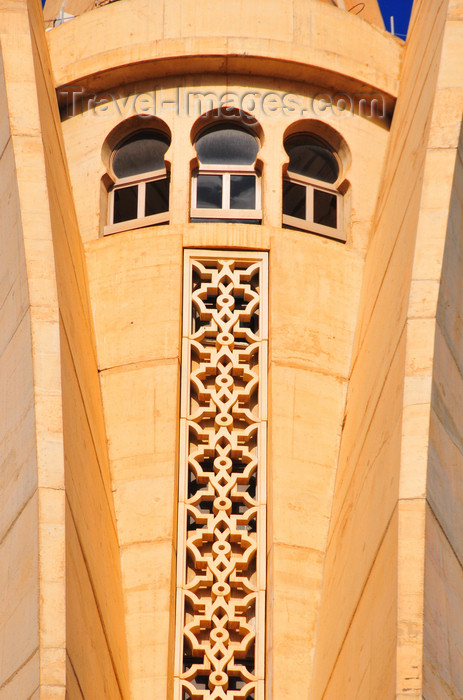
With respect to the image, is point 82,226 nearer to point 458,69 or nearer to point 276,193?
point 276,193

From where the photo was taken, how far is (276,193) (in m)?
14.8

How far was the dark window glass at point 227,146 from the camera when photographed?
15.2m

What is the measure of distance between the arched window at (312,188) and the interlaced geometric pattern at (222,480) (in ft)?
3.25

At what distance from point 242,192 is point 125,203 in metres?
1.07

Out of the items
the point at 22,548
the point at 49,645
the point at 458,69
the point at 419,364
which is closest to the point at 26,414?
the point at 22,548

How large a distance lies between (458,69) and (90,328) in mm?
3593

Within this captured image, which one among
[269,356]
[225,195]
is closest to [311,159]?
[225,195]

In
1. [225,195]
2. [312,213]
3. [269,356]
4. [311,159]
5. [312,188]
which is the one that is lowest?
[269,356]

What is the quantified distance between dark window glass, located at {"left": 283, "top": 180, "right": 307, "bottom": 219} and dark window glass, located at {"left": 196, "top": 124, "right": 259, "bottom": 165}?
0.40m

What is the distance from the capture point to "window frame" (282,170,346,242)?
14867 millimetres

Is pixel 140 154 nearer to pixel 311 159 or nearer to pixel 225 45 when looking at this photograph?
pixel 225 45

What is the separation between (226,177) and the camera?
15078 millimetres

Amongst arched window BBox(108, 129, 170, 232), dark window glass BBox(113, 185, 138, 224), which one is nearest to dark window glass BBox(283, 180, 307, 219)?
arched window BBox(108, 129, 170, 232)

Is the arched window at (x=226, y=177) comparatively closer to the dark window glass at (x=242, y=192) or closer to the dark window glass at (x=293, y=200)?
the dark window glass at (x=242, y=192)
